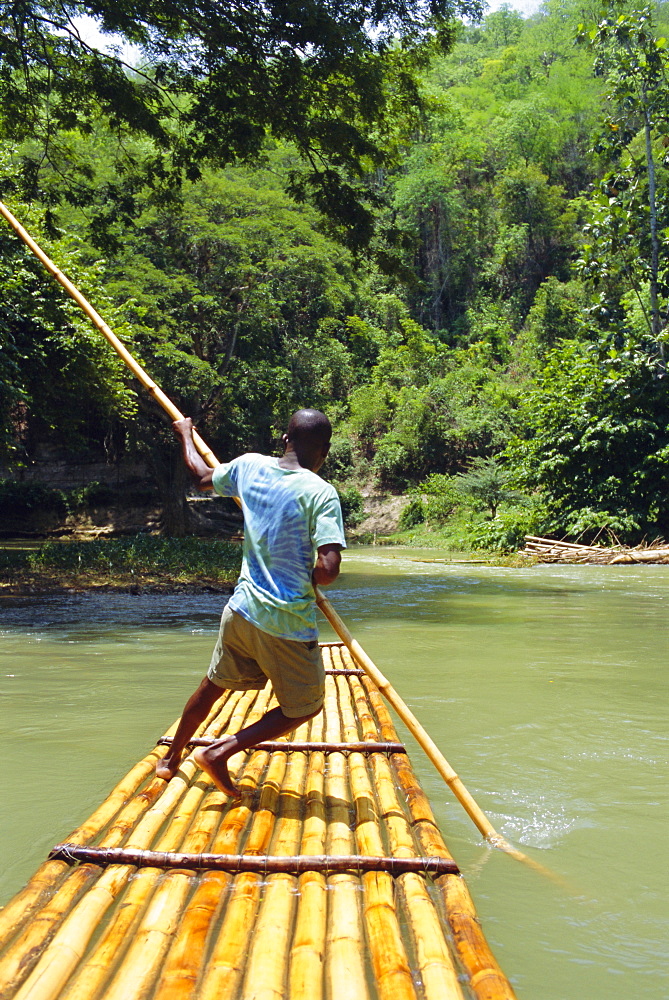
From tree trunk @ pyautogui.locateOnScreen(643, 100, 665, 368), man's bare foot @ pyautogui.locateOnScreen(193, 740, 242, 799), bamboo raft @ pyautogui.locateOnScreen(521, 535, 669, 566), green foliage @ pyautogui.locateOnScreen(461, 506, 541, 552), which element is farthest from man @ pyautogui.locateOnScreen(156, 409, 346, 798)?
tree trunk @ pyautogui.locateOnScreen(643, 100, 665, 368)

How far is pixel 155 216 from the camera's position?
17.4 m

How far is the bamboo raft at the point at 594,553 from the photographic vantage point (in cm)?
1428

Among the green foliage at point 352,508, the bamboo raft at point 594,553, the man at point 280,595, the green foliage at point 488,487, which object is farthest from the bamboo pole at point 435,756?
the green foliage at point 352,508

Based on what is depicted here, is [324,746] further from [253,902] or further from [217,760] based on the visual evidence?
[253,902]

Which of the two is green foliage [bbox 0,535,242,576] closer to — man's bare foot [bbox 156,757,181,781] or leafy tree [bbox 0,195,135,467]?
leafy tree [bbox 0,195,135,467]

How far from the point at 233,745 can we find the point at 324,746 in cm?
72

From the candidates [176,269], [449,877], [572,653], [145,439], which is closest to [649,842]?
[449,877]

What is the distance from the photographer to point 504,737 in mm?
3719

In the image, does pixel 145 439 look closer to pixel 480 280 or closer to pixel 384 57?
pixel 384 57

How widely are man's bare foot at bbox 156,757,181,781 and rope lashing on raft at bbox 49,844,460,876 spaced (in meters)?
0.63

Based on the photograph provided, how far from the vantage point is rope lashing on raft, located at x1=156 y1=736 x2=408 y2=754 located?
3.05m

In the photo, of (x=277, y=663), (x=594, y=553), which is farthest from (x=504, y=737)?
(x=594, y=553)

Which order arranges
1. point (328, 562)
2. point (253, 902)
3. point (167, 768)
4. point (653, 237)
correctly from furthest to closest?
point (653, 237) → point (167, 768) → point (328, 562) → point (253, 902)

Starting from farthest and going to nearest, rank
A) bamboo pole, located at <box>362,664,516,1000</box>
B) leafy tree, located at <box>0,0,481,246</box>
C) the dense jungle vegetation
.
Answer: the dense jungle vegetation
leafy tree, located at <box>0,0,481,246</box>
bamboo pole, located at <box>362,664,516,1000</box>
